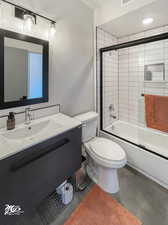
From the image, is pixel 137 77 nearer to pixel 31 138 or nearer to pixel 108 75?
pixel 108 75

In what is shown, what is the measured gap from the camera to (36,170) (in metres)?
1.01

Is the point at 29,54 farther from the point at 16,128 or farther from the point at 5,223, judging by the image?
the point at 5,223

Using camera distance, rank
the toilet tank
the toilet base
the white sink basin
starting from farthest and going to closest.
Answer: the toilet tank < the toilet base < the white sink basin

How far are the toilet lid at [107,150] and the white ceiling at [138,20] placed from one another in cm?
173

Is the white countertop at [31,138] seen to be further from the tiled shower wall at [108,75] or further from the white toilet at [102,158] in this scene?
the tiled shower wall at [108,75]

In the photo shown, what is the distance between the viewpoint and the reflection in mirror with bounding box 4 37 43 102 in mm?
1250

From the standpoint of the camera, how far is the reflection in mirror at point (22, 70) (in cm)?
125

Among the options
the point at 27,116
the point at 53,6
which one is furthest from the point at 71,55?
the point at 27,116

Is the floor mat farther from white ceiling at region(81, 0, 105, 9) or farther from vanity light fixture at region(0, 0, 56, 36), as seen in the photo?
white ceiling at region(81, 0, 105, 9)

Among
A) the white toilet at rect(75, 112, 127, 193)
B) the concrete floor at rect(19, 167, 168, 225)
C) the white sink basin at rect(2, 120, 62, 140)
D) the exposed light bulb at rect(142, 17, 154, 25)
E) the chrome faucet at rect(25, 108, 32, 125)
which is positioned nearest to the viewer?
the white sink basin at rect(2, 120, 62, 140)

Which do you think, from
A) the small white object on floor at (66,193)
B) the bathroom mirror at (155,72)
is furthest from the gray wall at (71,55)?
the bathroom mirror at (155,72)

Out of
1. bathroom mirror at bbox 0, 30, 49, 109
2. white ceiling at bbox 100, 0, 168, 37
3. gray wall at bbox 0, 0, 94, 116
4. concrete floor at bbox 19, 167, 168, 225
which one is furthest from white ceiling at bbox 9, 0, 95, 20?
concrete floor at bbox 19, 167, 168, 225

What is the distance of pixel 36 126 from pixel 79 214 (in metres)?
0.98

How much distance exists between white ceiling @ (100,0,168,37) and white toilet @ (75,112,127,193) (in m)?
1.44
